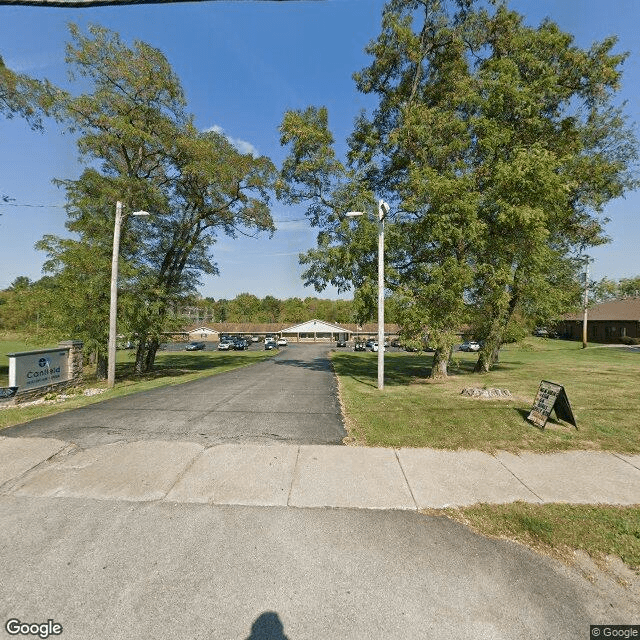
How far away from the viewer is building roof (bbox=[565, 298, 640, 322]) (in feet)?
156

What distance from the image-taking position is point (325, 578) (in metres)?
2.99

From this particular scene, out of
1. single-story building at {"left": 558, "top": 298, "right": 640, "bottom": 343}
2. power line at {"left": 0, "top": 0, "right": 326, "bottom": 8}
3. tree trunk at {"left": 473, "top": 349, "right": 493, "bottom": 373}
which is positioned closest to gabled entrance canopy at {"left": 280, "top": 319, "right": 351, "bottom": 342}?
single-story building at {"left": 558, "top": 298, "right": 640, "bottom": 343}

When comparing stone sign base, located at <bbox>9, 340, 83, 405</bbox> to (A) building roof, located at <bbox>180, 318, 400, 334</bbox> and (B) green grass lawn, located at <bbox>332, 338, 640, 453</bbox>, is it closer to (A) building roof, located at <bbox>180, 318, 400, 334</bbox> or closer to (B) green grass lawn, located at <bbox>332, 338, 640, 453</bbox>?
(B) green grass lawn, located at <bbox>332, 338, 640, 453</bbox>

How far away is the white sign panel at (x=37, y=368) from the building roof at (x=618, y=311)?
2232 inches

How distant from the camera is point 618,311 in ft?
166

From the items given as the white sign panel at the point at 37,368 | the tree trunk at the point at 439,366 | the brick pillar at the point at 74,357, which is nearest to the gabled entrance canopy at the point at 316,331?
the tree trunk at the point at 439,366

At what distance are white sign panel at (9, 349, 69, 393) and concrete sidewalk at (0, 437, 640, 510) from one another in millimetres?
4344

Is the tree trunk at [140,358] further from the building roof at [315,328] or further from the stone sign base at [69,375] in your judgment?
the building roof at [315,328]

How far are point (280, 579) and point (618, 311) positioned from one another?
215 ft

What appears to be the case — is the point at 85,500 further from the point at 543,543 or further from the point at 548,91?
the point at 548,91

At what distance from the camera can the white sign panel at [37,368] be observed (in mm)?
9516

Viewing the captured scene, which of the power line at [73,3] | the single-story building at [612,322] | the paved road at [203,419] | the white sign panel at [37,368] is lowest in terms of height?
the paved road at [203,419]

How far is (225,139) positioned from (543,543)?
2190cm

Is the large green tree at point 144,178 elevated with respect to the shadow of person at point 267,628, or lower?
elevated
